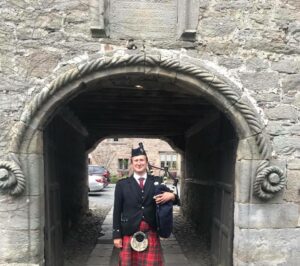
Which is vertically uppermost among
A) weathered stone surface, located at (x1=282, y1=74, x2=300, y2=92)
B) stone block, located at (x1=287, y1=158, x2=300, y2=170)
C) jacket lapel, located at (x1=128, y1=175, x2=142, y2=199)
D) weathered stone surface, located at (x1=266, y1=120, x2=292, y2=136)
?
weathered stone surface, located at (x1=282, y1=74, x2=300, y2=92)

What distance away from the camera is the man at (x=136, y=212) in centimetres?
348

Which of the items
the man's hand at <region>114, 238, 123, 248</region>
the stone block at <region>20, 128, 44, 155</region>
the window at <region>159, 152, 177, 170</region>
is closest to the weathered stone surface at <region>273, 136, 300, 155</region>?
the man's hand at <region>114, 238, 123, 248</region>

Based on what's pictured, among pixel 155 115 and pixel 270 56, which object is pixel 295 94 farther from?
pixel 155 115

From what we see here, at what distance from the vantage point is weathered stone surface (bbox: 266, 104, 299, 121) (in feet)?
12.0

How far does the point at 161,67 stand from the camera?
354 centimetres

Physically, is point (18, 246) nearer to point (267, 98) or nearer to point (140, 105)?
point (267, 98)

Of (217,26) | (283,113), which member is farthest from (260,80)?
(217,26)

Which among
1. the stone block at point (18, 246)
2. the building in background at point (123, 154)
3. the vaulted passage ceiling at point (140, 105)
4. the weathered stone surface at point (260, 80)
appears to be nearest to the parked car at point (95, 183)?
the vaulted passage ceiling at point (140, 105)

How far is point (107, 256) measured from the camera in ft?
19.7

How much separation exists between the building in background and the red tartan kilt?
914 inches

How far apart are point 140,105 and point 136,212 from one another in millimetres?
2840

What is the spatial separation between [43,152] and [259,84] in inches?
85.7

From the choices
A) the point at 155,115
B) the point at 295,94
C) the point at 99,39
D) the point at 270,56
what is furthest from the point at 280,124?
the point at 155,115

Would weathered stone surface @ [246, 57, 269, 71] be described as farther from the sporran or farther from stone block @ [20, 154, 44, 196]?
stone block @ [20, 154, 44, 196]
